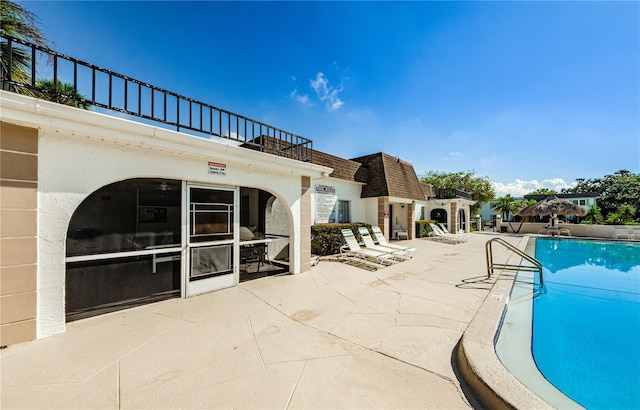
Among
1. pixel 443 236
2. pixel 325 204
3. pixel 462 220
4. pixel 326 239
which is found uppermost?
pixel 325 204

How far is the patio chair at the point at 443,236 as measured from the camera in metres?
15.2

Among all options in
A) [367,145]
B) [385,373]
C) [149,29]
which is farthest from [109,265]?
[367,145]

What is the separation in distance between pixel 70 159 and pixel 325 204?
9.16 metres

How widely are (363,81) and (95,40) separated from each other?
9.71 m

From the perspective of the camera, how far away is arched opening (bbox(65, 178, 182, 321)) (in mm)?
4688

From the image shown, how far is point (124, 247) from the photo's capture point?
270 inches

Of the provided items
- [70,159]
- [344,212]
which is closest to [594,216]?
[344,212]

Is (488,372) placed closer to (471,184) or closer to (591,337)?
(591,337)

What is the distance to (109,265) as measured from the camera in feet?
24.5

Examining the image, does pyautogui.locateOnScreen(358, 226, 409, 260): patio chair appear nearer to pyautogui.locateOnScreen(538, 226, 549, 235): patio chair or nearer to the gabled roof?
the gabled roof

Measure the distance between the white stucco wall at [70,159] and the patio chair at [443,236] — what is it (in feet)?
51.9

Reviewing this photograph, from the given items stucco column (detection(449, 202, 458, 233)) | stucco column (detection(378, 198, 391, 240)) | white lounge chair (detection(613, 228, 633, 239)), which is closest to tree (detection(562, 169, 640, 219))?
white lounge chair (detection(613, 228, 633, 239))

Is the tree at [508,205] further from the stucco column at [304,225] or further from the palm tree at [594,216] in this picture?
the stucco column at [304,225]

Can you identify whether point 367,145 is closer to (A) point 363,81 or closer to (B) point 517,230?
(A) point 363,81
